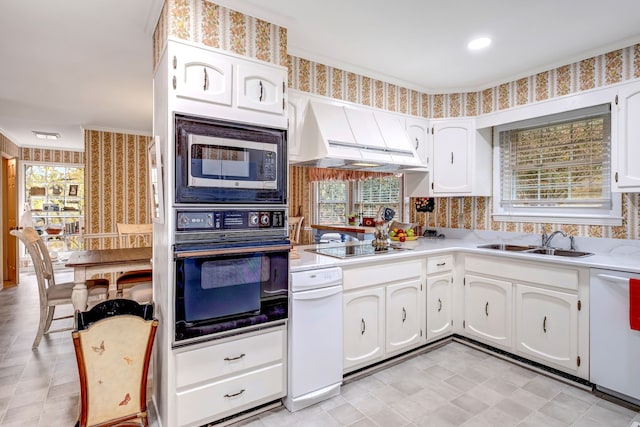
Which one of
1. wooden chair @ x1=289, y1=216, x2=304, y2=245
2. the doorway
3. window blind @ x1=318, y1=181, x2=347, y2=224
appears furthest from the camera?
the doorway

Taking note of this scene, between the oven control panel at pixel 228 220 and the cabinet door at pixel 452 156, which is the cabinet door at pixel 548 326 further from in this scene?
the oven control panel at pixel 228 220

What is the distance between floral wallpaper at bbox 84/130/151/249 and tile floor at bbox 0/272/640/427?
268 cm

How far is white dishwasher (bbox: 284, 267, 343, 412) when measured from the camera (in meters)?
2.15

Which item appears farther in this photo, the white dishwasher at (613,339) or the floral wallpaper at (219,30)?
the white dishwasher at (613,339)

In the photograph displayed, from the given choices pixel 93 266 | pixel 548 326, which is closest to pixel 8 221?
pixel 93 266

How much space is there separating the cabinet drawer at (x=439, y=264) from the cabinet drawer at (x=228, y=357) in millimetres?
1493

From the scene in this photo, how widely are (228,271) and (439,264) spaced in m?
1.96

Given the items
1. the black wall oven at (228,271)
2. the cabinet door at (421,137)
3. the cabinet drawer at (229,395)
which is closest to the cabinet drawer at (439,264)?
the cabinet door at (421,137)

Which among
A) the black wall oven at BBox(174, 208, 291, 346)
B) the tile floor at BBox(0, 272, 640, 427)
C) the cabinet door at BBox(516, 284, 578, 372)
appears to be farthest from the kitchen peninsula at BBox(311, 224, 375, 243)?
the black wall oven at BBox(174, 208, 291, 346)

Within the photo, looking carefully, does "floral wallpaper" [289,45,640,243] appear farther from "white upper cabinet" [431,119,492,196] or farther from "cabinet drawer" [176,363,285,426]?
"cabinet drawer" [176,363,285,426]

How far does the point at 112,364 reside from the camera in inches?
72.7

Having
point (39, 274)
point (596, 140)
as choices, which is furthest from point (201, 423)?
point (596, 140)

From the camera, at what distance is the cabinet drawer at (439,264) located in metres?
2.99

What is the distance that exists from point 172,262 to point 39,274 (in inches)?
89.9
